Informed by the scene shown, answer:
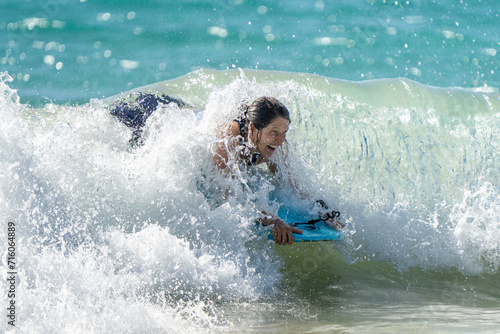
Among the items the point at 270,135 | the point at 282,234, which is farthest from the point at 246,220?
the point at 270,135

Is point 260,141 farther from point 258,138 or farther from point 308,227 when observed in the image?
point 308,227

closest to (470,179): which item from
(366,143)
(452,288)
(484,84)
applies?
(366,143)

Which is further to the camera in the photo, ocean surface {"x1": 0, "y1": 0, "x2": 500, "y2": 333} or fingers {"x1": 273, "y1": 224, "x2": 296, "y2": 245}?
fingers {"x1": 273, "y1": 224, "x2": 296, "y2": 245}

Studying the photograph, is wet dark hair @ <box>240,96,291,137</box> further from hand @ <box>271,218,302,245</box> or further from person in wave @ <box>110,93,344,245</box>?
hand @ <box>271,218,302,245</box>

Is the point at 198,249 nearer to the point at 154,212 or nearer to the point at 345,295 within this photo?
the point at 154,212

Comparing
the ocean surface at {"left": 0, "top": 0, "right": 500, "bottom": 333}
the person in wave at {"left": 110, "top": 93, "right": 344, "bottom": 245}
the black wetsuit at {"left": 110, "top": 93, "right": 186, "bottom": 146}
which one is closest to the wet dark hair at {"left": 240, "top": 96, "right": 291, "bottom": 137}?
the person in wave at {"left": 110, "top": 93, "right": 344, "bottom": 245}

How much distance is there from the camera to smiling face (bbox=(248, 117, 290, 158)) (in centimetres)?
359

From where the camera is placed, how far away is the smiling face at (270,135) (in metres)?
3.59

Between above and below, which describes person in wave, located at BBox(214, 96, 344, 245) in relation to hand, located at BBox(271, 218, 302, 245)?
above

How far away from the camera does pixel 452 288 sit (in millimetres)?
3574

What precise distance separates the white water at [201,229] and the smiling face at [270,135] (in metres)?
0.25

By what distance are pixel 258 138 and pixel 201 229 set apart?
0.72 metres

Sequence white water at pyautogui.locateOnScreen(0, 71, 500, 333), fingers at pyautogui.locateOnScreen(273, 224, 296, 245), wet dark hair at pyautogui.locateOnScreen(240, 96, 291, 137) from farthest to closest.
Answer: wet dark hair at pyautogui.locateOnScreen(240, 96, 291, 137)
fingers at pyautogui.locateOnScreen(273, 224, 296, 245)
white water at pyautogui.locateOnScreen(0, 71, 500, 333)

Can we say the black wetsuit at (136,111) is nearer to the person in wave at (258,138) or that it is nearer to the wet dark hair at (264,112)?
the person in wave at (258,138)
